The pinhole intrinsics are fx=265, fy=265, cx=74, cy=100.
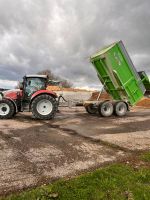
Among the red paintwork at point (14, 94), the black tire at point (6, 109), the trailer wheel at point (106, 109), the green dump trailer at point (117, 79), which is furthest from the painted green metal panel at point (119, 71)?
the black tire at point (6, 109)

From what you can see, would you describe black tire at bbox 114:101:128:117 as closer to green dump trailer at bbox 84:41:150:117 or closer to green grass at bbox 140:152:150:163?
green dump trailer at bbox 84:41:150:117

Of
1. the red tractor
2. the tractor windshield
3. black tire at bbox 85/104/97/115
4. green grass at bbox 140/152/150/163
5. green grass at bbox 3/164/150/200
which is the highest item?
the tractor windshield

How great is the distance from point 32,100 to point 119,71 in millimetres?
4765

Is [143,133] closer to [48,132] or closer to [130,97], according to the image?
[48,132]

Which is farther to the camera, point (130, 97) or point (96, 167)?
point (130, 97)

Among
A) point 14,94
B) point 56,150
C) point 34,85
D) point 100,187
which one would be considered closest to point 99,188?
point 100,187

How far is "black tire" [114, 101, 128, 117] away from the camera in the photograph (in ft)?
47.8

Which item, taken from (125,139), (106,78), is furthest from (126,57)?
(125,139)

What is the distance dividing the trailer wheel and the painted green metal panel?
3.30 ft

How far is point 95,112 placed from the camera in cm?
1580

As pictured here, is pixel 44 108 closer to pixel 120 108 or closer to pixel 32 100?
pixel 32 100

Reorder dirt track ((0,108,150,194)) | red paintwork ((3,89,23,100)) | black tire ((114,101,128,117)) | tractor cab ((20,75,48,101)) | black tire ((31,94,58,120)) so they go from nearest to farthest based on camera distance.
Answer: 1. dirt track ((0,108,150,194))
2. black tire ((31,94,58,120))
3. tractor cab ((20,75,48,101))
4. red paintwork ((3,89,23,100))
5. black tire ((114,101,128,117))

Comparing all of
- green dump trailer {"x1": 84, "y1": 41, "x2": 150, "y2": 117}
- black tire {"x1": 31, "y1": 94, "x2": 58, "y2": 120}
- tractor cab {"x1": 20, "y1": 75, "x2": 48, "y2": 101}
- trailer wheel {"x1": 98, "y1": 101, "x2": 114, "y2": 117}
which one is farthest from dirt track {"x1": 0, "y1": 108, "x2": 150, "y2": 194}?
green dump trailer {"x1": 84, "y1": 41, "x2": 150, "y2": 117}

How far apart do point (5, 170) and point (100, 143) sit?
326 centimetres
